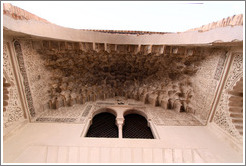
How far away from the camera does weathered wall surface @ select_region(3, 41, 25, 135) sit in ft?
5.53

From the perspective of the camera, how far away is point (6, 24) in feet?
4.50

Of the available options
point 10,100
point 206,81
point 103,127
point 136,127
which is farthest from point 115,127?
point 206,81

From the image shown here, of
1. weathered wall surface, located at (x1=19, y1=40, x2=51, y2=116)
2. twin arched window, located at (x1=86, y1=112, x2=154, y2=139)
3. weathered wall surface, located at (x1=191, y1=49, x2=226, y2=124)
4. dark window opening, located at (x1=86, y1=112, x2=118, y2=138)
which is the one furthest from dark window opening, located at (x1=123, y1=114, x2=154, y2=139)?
weathered wall surface, located at (x1=19, y1=40, x2=51, y2=116)

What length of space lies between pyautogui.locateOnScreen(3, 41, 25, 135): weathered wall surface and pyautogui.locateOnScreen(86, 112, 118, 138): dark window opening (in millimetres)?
1126

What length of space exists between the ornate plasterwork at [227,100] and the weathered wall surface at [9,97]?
311 centimetres

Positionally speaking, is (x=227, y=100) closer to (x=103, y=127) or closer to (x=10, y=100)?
(x=103, y=127)

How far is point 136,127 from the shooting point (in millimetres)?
2363

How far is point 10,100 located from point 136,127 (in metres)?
2.05

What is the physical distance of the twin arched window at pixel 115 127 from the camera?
2.16 m

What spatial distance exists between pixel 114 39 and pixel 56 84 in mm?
1468

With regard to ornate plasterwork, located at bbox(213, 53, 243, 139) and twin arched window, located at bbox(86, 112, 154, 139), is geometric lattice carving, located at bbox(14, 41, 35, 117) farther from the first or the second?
ornate plasterwork, located at bbox(213, 53, 243, 139)

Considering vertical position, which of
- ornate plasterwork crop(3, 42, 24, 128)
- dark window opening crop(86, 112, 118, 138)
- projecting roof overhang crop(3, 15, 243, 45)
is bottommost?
dark window opening crop(86, 112, 118, 138)

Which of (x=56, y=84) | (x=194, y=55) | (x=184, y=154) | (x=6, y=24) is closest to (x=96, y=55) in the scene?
(x=56, y=84)

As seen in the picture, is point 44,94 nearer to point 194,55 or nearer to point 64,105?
point 64,105
